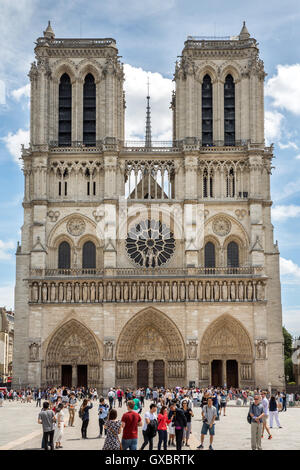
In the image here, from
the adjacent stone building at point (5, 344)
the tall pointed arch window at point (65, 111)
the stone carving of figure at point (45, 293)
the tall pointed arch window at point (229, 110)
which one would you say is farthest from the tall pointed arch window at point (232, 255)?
the adjacent stone building at point (5, 344)

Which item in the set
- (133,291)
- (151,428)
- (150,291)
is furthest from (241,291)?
(151,428)

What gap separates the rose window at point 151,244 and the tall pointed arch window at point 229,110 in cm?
860

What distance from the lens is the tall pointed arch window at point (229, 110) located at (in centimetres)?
5212

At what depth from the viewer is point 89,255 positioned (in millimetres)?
50406

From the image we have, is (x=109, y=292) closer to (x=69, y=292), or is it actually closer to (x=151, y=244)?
(x=69, y=292)

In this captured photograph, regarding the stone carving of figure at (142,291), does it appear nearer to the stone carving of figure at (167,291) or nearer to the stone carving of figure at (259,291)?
the stone carving of figure at (167,291)

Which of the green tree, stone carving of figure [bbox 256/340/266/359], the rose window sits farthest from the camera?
the green tree

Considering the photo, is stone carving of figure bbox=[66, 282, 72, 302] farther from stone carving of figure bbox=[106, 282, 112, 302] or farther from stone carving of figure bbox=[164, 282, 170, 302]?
stone carving of figure bbox=[164, 282, 170, 302]

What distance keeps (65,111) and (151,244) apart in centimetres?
1229

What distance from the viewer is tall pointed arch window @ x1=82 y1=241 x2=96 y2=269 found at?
5016 cm

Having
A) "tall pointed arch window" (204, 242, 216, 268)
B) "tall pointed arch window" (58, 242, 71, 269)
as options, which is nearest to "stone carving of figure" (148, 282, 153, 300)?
"tall pointed arch window" (204, 242, 216, 268)

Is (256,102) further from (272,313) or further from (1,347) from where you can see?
(1,347)

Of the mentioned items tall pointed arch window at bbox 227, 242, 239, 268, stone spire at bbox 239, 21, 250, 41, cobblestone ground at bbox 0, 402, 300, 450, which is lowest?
cobblestone ground at bbox 0, 402, 300, 450

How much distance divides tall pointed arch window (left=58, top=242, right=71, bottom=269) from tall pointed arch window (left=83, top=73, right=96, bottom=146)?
8185 millimetres
